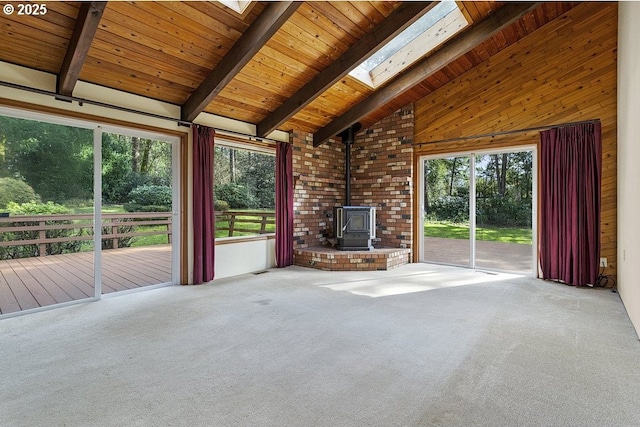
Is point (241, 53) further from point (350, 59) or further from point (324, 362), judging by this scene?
point (324, 362)

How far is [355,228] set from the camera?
18.5ft

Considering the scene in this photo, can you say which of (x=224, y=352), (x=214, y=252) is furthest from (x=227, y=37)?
(x=224, y=352)

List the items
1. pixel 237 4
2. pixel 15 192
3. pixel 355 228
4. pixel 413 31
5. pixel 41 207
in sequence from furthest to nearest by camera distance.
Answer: pixel 355 228 < pixel 413 31 < pixel 41 207 < pixel 15 192 < pixel 237 4

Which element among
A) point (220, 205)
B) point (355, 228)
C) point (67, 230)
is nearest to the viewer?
point (67, 230)

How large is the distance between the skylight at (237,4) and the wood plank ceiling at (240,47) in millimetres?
40

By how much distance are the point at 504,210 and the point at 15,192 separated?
627 cm

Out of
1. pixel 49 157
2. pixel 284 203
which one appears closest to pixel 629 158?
pixel 284 203

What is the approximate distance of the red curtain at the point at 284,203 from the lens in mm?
5492

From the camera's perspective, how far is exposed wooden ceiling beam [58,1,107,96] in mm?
2525

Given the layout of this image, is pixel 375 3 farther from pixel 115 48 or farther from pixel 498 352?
pixel 498 352

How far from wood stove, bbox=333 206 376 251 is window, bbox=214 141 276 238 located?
4.03ft

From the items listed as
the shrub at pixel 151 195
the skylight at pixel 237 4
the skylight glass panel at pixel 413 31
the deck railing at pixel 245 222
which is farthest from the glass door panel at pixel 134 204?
the skylight glass panel at pixel 413 31

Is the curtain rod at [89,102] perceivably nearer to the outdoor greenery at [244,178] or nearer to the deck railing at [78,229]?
the outdoor greenery at [244,178]

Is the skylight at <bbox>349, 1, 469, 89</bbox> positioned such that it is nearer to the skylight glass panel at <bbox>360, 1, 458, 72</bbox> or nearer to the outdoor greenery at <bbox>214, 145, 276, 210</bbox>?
the skylight glass panel at <bbox>360, 1, 458, 72</bbox>
